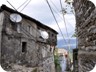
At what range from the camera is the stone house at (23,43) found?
7710 millimetres

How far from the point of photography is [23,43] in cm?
956

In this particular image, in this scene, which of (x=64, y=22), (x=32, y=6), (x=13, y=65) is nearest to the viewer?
(x=32, y=6)

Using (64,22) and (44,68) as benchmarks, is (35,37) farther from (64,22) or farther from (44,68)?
(64,22)

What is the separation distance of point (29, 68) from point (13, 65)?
2.01m

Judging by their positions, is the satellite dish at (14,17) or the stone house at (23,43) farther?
the stone house at (23,43)

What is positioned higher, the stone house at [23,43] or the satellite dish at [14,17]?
the satellite dish at [14,17]

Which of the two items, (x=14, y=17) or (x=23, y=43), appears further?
(x=23, y=43)

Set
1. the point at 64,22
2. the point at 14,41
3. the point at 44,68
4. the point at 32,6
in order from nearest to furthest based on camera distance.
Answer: the point at 32,6 < the point at 64,22 < the point at 14,41 < the point at 44,68

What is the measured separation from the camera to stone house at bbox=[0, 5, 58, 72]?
7.71 meters

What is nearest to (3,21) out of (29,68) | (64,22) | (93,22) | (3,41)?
(3,41)

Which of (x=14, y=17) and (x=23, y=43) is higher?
Answer: (x=14, y=17)

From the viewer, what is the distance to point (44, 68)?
11805mm

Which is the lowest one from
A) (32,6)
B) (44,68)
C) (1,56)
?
(44,68)

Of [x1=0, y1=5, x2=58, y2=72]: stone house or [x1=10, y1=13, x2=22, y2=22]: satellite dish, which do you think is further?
[x1=0, y1=5, x2=58, y2=72]: stone house
